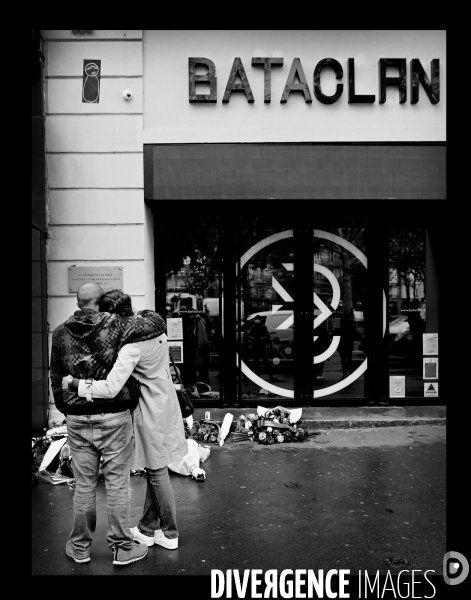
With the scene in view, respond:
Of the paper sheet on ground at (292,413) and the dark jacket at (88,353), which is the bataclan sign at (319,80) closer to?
the paper sheet on ground at (292,413)

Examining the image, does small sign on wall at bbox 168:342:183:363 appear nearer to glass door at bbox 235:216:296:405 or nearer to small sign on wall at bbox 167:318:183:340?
small sign on wall at bbox 167:318:183:340

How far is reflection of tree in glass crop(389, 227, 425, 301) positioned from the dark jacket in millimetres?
5539

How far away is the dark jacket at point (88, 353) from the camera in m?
3.82

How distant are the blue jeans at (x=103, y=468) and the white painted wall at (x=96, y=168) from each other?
3882 millimetres

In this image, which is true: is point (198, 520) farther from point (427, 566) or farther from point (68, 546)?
point (427, 566)

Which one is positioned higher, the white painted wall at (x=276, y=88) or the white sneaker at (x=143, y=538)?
the white painted wall at (x=276, y=88)

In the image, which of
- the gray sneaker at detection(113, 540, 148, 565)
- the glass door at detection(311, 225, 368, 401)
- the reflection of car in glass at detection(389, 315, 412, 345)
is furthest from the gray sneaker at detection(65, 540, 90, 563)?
the reflection of car in glass at detection(389, 315, 412, 345)

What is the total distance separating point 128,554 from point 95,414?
1062 mm

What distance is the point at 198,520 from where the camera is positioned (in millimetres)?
4777

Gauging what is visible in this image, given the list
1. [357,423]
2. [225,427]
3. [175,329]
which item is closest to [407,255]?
[357,423]

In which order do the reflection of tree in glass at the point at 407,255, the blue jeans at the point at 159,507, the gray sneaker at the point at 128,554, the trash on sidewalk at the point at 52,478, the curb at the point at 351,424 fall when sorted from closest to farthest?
the gray sneaker at the point at 128,554 < the blue jeans at the point at 159,507 < the trash on sidewalk at the point at 52,478 < the curb at the point at 351,424 < the reflection of tree in glass at the point at 407,255

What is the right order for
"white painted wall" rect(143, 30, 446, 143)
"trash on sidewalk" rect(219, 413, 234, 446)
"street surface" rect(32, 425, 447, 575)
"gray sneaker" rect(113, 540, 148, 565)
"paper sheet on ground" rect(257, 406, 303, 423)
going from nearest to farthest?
"gray sneaker" rect(113, 540, 148, 565)
"street surface" rect(32, 425, 447, 575)
"trash on sidewalk" rect(219, 413, 234, 446)
"paper sheet on ground" rect(257, 406, 303, 423)
"white painted wall" rect(143, 30, 446, 143)

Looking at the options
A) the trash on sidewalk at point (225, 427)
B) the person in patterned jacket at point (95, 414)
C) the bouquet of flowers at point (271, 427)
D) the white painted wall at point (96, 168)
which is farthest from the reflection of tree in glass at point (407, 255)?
the person in patterned jacket at point (95, 414)

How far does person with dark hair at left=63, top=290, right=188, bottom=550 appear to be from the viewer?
4.03 metres
